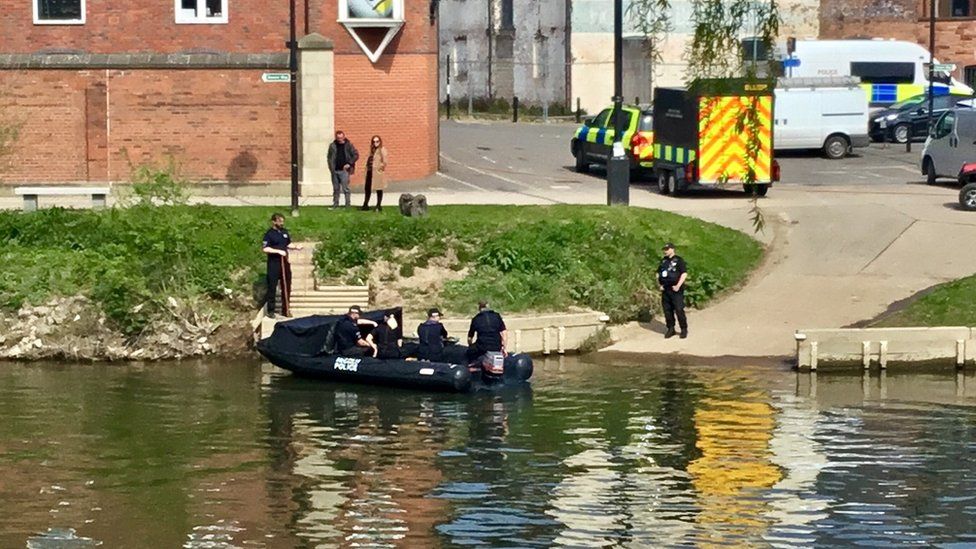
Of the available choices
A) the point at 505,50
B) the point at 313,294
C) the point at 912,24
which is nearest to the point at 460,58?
the point at 505,50

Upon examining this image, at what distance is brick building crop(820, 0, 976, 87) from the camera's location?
71.7 m

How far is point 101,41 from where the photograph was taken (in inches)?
1626

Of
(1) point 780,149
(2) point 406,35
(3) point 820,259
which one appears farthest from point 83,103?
(1) point 780,149

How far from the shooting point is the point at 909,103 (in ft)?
189

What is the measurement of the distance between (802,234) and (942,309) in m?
5.70

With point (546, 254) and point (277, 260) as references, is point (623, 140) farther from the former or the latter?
point (277, 260)

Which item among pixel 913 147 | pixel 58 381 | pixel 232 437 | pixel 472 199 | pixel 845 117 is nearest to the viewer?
pixel 232 437

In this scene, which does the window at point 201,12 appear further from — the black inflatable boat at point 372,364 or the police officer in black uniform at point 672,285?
the police officer in black uniform at point 672,285

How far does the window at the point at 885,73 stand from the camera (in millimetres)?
61844

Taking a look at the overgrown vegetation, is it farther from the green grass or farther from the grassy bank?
the green grass

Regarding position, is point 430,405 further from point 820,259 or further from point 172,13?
point 172,13

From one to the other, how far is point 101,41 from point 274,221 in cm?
1259

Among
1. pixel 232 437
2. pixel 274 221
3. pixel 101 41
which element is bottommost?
pixel 232 437

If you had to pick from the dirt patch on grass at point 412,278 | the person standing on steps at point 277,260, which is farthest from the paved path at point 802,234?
the person standing on steps at point 277,260
